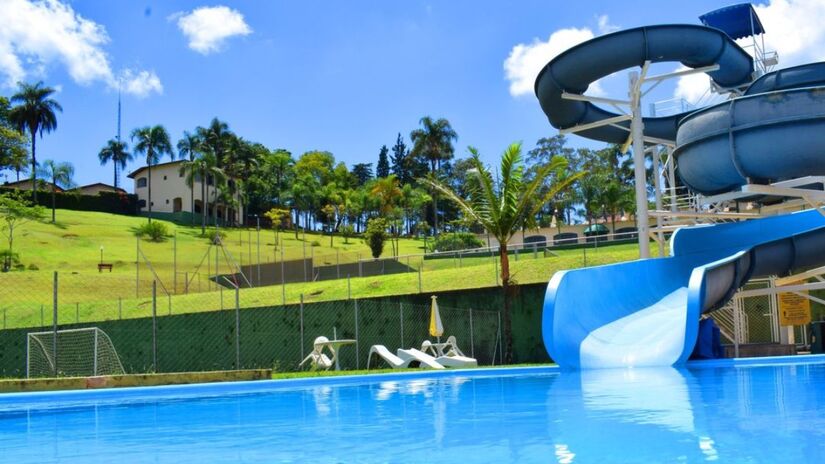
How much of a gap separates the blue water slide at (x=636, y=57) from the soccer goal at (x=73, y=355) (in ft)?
42.9

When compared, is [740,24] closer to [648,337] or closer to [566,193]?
[648,337]

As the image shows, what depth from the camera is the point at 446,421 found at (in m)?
7.26

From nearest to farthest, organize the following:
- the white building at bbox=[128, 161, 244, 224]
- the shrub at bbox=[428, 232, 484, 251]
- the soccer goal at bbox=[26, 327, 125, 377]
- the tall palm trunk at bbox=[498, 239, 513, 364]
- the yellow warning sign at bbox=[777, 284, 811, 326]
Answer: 1. the soccer goal at bbox=[26, 327, 125, 377]
2. the tall palm trunk at bbox=[498, 239, 513, 364]
3. the yellow warning sign at bbox=[777, 284, 811, 326]
4. the shrub at bbox=[428, 232, 484, 251]
5. the white building at bbox=[128, 161, 244, 224]

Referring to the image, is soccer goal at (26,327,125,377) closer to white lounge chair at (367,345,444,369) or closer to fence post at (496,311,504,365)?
white lounge chair at (367,345,444,369)

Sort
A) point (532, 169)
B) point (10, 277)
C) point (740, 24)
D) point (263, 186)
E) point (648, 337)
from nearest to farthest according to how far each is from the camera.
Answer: point (648, 337) < point (740, 24) < point (10, 277) < point (532, 169) < point (263, 186)

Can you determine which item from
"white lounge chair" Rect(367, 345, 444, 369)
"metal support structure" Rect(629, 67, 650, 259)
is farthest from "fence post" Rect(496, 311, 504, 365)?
"metal support structure" Rect(629, 67, 650, 259)

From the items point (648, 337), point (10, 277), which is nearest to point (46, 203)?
point (10, 277)

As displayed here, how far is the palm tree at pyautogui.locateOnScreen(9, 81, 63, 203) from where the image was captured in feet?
232

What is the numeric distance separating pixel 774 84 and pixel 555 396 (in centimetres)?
1277

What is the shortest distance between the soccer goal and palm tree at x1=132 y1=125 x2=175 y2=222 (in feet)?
190

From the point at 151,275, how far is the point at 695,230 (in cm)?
3116

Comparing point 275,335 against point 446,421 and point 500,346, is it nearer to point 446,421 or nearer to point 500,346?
point 500,346

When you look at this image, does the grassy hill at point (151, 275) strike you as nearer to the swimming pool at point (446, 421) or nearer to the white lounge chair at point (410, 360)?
the white lounge chair at point (410, 360)

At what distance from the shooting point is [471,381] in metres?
13.2
